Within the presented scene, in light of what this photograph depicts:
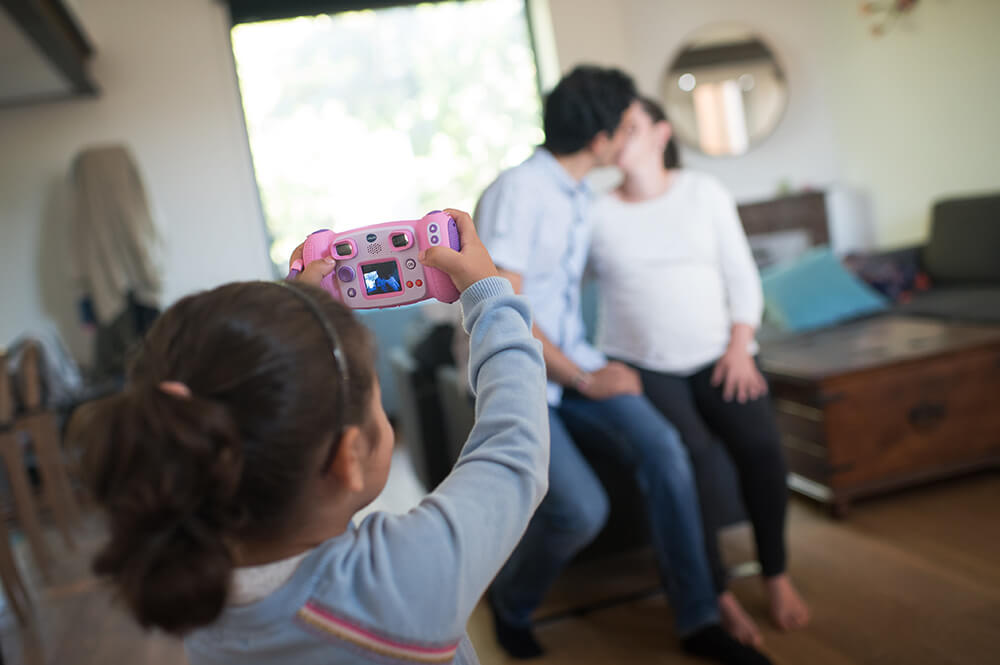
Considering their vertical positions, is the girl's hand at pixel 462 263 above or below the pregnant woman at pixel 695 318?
above

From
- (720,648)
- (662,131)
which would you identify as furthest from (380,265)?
(662,131)

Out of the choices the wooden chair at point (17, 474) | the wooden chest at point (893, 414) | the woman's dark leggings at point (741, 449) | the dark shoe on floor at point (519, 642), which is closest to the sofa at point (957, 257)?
the wooden chest at point (893, 414)

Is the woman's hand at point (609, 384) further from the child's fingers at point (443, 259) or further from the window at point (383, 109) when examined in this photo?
the window at point (383, 109)

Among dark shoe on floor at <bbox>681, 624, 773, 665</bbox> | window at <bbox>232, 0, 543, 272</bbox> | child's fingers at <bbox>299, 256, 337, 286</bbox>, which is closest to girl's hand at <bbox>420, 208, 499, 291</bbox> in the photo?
child's fingers at <bbox>299, 256, 337, 286</bbox>

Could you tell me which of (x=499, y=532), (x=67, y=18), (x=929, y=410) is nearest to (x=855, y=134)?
(x=929, y=410)

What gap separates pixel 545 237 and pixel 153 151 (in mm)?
3422

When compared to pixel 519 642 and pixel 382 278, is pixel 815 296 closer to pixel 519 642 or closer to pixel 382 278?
pixel 519 642

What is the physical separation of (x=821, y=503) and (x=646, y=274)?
1.04 meters

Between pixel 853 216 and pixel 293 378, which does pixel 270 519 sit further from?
pixel 853 216

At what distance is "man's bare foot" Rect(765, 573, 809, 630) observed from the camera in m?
1.80

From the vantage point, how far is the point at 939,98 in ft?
13.8

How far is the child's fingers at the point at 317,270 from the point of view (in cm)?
81

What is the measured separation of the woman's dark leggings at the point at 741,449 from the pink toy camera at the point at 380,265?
1181mm

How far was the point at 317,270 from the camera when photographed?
82 centimetres
